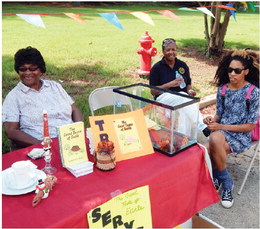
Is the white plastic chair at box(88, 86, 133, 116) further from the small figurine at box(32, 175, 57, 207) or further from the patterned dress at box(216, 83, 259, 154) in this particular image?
the small figurine at box(32, 175, 57, 207)

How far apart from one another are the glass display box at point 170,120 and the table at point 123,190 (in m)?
0.07

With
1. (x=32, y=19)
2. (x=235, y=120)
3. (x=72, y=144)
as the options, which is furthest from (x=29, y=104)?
(x=235, y=120)

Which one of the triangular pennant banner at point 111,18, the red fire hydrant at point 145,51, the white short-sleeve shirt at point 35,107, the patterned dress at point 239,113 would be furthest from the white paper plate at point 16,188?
the red fire hydrant at point 145,51

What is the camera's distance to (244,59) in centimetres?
299

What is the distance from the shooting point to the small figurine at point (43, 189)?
Answer: 4.93 ft

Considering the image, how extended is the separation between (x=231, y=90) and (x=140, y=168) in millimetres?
1647

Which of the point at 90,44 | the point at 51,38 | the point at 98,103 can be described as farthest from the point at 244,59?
the point at 51,38

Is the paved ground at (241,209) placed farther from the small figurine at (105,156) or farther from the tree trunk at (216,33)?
the tree trunk at (216,33)

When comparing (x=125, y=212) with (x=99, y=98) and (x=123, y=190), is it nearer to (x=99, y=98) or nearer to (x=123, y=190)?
(x=123, y=190)

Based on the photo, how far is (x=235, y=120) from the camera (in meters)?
3.07

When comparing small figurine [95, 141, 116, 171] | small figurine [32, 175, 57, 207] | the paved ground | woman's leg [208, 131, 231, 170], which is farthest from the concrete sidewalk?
small figurine [32, 175, 57, 207]

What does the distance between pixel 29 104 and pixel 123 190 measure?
50.8 inches

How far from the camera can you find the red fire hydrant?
20.5 ft

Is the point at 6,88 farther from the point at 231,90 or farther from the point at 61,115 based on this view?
the point at 231,90
